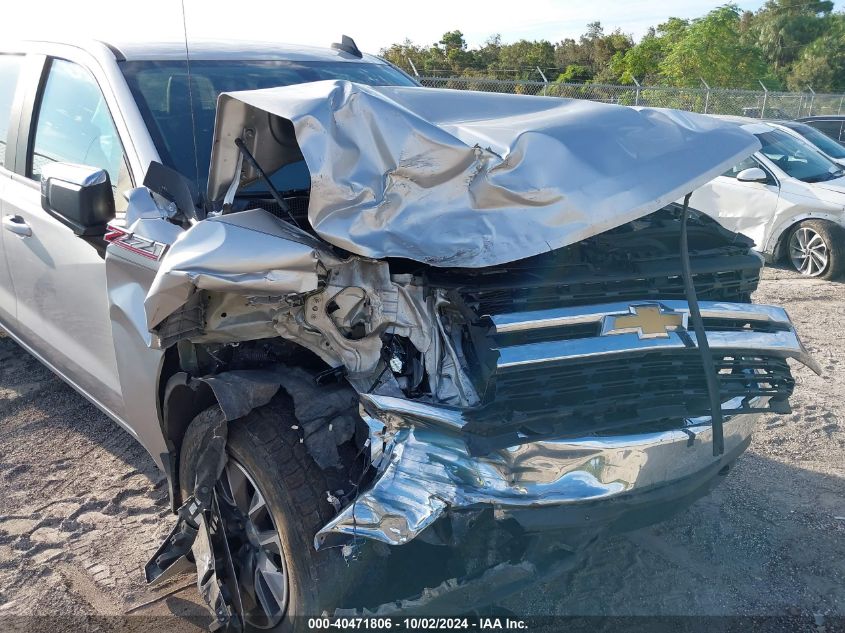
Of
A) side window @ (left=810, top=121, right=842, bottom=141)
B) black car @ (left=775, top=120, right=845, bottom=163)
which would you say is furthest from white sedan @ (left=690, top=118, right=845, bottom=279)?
side window @ (left=810, top=121, right=842, bottom=141)

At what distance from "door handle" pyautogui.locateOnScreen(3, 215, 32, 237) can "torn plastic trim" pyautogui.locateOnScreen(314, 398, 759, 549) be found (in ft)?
8.59

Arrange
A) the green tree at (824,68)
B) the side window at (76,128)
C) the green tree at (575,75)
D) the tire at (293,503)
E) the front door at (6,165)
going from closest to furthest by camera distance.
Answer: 1. the tire at (293,503)
2. the side window at (76,128)
3. the front door at (6,165)
4. the green tree at (575,75)
5. the green tree at (824,68)

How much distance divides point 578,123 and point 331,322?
1136 mm

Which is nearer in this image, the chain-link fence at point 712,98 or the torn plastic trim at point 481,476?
the torn plastic trim at point 481,476

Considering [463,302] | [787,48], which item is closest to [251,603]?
[463,302]

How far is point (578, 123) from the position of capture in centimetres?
272

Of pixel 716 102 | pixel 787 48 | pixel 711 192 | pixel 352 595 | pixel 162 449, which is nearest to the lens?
pixel 352 595

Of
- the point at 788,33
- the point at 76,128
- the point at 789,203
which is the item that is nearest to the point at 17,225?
the point at 76,128

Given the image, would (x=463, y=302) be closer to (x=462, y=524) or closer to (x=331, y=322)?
(x=331, y=322)

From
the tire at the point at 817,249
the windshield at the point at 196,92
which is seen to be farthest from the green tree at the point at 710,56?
the windshield at the point at 196,92

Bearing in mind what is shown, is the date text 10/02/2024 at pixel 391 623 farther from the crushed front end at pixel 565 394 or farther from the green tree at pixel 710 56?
the green tree at pixel 710 56

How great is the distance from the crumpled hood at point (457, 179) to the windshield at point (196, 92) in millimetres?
677

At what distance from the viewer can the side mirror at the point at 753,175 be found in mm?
8447

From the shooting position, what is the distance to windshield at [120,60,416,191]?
3.21 meters
